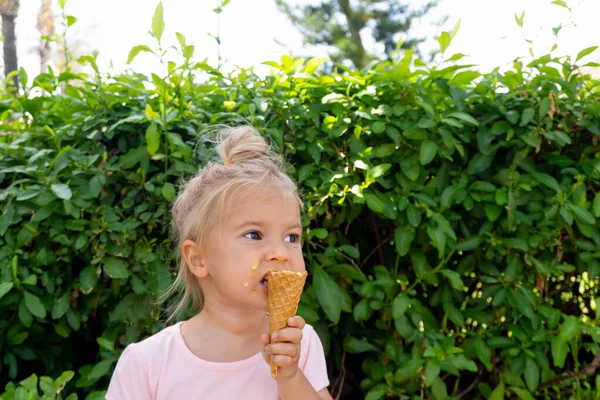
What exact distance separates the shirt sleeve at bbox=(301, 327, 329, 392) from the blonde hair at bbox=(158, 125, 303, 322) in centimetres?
35

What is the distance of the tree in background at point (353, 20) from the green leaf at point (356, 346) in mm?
20077

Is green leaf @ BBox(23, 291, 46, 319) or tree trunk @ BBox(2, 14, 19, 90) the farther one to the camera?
tree trunk @ BBox(2, 14, 19, 90)

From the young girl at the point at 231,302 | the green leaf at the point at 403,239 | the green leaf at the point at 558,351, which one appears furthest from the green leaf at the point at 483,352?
the young girl at the point at 231,302

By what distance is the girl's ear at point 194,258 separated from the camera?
5.73 ft

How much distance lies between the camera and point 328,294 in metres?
2.38

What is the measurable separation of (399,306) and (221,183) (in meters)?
0.99

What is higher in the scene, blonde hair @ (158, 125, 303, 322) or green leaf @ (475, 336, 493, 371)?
blonde hair @ (158, 125, 303, 322)

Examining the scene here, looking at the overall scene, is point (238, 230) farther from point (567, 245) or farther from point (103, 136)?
point (567, 245)

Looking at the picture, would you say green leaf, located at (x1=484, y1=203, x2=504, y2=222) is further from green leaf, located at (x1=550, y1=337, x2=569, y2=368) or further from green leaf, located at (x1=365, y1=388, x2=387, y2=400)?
green leaf, located at (x1=365, y1=388, x2=387, y2=400)

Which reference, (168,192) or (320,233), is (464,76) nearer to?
(320,233)

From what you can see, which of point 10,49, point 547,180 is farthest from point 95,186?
point 10,49

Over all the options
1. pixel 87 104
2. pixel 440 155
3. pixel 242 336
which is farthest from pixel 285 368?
pixel 87 104

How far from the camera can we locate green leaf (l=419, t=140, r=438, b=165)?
8.05ft

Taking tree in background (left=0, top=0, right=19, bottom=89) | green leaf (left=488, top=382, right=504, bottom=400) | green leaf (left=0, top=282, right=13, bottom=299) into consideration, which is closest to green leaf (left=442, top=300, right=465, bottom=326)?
green leaf (left=488, top=382, right=504, bottom=400)
